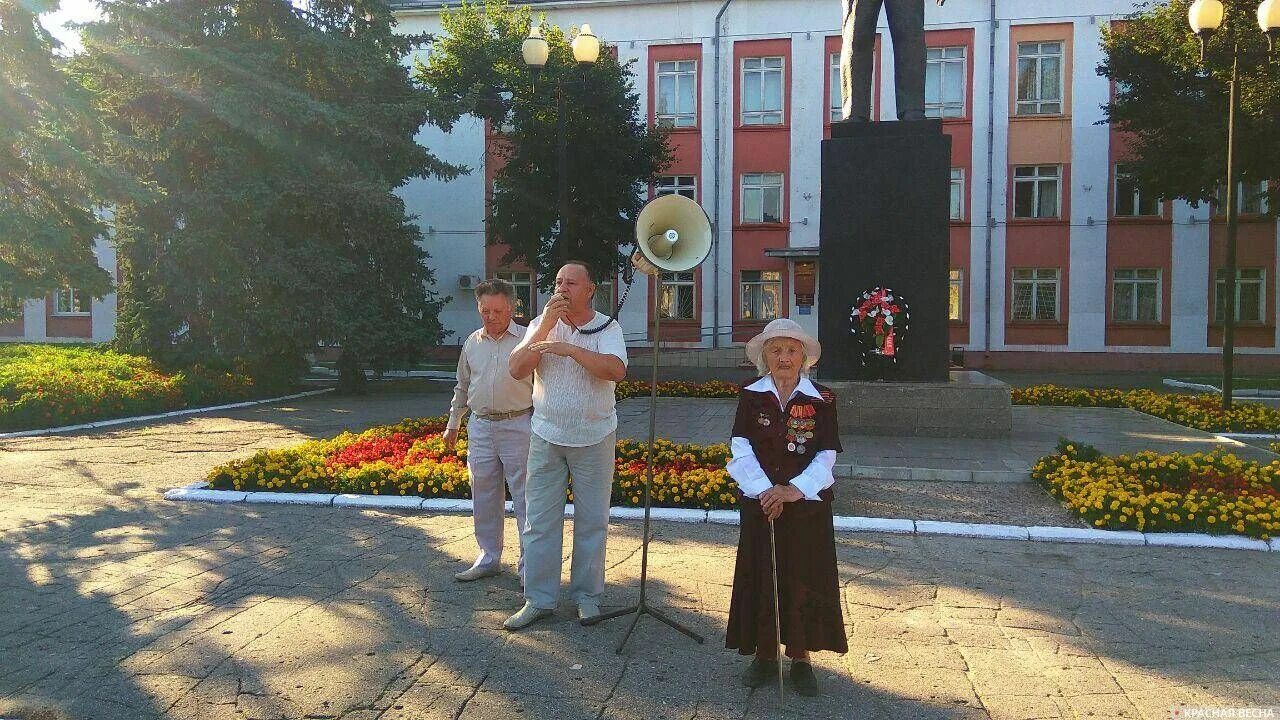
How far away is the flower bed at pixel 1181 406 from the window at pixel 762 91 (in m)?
15.5

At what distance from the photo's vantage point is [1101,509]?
711 cm

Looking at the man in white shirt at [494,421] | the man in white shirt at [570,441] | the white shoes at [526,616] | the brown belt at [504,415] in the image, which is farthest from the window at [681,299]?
the white shoes at [526,616]

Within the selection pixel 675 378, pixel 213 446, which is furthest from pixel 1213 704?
pixel 675 378

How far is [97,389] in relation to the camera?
49.2 ft

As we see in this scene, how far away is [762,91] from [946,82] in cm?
587

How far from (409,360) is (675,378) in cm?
618

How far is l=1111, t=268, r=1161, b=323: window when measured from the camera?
91.1 feet

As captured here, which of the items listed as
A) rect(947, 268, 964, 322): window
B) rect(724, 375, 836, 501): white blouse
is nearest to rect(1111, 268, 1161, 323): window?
rect(947, 268, 964, 322): window

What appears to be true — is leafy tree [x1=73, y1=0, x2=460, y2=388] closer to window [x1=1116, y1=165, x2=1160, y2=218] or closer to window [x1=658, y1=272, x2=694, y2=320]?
window [x1=658, y1=272, x2=694, y2=320]

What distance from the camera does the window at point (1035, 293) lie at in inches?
1119

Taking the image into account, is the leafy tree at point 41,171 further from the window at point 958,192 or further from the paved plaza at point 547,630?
the window at point 958,192

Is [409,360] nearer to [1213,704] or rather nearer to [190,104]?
[190,104]

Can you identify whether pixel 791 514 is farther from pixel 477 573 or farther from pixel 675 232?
pixel 477 573

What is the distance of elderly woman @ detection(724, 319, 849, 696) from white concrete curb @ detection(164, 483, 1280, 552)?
9.16ft
